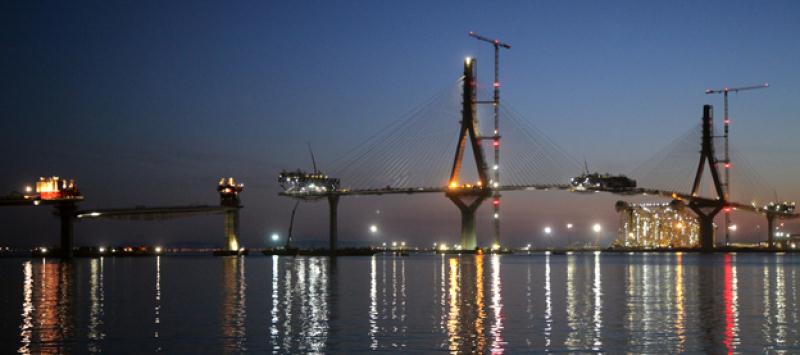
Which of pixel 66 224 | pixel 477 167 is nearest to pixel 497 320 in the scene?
pixel 477 167

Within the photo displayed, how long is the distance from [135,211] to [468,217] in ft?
163

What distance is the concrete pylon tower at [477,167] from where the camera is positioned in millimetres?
119375

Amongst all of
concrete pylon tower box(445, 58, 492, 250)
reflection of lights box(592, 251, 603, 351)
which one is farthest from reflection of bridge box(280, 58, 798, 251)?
reflection of lights box(592, 251, 603, 351)

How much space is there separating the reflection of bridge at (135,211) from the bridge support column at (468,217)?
1650 inches

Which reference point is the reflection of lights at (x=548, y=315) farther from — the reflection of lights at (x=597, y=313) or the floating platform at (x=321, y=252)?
the floating platform at (x=321, y=252)

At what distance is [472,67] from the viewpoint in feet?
420

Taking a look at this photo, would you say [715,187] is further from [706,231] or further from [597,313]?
[597,313]

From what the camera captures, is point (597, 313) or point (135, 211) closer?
point (597, 313)

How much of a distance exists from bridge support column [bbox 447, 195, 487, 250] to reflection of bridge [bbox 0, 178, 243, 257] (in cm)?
4190

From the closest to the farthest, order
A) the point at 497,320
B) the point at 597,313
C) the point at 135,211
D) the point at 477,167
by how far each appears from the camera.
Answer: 1. the point at 497,320
2. the point at 597,313
3. the point at 477,167
4. the point at 135,211

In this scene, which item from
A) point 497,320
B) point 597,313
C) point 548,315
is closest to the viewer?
point 497,320

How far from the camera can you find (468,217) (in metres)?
133

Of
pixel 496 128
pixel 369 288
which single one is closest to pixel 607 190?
pixel 496 128

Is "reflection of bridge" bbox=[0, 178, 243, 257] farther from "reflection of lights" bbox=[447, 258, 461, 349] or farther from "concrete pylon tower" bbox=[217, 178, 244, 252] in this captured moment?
"reflection of lights" bbox=[447, 258, 461, 349]
